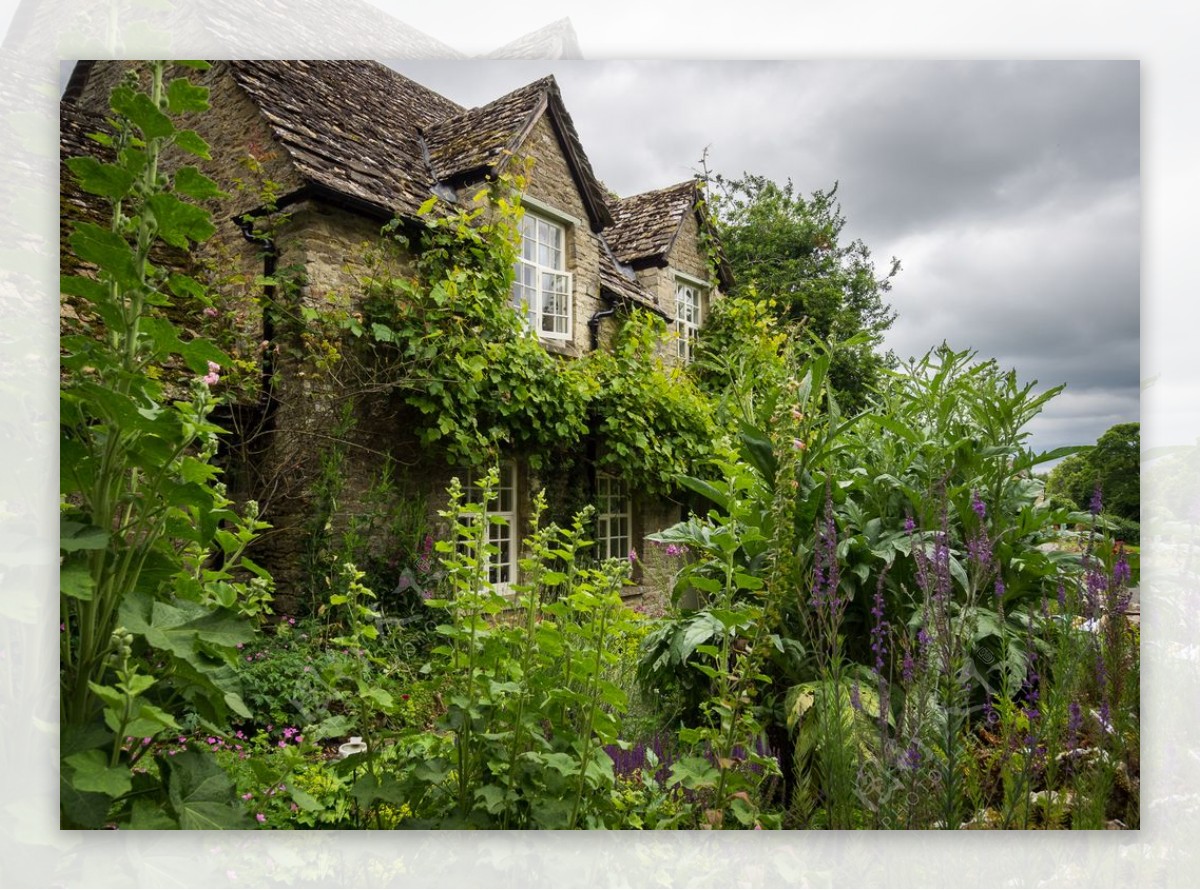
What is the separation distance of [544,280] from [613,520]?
56.9 inches

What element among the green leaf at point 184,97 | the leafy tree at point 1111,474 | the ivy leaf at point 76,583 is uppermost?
the green leaf at point 184,97

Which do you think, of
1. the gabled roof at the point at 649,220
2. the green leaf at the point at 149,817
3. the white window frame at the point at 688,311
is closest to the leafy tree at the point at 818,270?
the gabled roof at the point at 649,220

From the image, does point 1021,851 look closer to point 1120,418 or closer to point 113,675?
point 1120,418

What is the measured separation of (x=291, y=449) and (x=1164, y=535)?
124 inches

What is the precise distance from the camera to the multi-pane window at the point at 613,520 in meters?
3.75

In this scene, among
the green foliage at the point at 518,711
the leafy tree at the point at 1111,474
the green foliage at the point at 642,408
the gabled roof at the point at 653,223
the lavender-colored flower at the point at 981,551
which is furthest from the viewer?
the green foliage at the point at 642,408

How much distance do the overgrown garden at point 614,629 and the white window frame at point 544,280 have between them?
3.26 ft

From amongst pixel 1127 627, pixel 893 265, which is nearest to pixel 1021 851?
pixel 1127 627

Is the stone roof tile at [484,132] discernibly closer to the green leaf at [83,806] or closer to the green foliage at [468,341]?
the green foliage at [468,341]

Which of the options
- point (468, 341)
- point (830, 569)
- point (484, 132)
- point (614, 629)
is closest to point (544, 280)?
point (468, 341)

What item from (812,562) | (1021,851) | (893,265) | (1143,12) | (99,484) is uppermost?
(1143,12)

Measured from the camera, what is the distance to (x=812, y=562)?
8.94ft

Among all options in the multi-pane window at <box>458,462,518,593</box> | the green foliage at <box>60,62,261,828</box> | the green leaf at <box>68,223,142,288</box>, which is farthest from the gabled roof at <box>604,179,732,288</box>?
the green leaf at <box>68,223,142,288</box>

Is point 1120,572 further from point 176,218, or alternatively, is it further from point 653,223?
point 176,218
